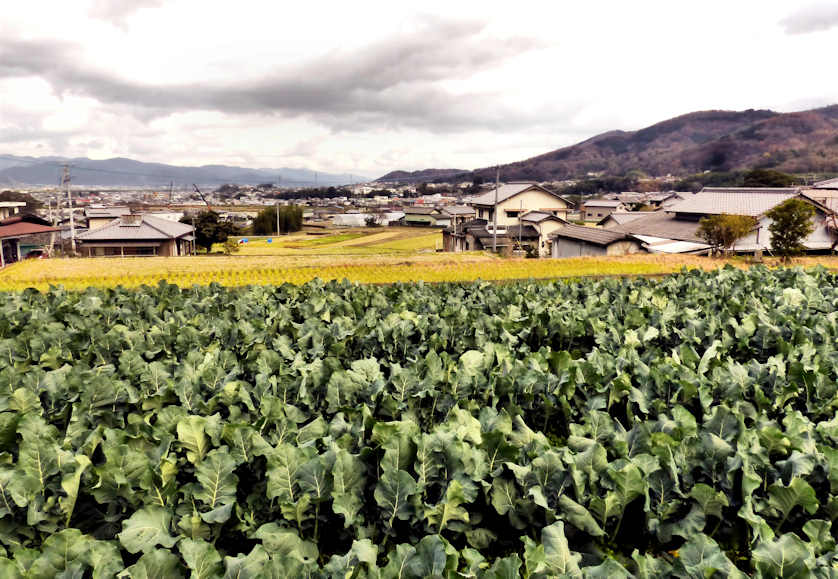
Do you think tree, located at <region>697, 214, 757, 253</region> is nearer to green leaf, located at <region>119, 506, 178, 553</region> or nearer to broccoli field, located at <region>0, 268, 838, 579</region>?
broccoli field, located at <region>0, 268, 838, 579</region>

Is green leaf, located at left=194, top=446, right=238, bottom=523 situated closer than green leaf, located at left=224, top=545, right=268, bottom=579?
No

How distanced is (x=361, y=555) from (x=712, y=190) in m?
63.5

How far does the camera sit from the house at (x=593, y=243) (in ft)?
149

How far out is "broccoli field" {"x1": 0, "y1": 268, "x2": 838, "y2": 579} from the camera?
3855 millimetres

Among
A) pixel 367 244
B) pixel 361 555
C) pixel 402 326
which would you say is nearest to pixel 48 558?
pixel 361 555

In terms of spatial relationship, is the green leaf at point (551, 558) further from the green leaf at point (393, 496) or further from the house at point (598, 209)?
the house at point (598, 209)

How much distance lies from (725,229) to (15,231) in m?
63.1

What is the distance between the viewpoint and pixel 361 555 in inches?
148

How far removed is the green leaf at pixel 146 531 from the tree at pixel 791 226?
139 ft

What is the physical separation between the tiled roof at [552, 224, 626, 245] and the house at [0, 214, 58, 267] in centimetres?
5210

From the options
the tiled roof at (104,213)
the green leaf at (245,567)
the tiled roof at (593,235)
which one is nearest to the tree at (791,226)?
the tiled roof at (593,235)

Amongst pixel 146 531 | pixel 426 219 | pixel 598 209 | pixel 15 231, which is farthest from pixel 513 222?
pixel 146 531

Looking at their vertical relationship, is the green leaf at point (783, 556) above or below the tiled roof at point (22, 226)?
below

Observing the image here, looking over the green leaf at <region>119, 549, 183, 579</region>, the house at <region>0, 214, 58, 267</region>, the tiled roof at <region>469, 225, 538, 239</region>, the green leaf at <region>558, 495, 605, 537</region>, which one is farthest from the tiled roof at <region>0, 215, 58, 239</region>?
the green leaf at <region>558, 495, 605, 537</region>
